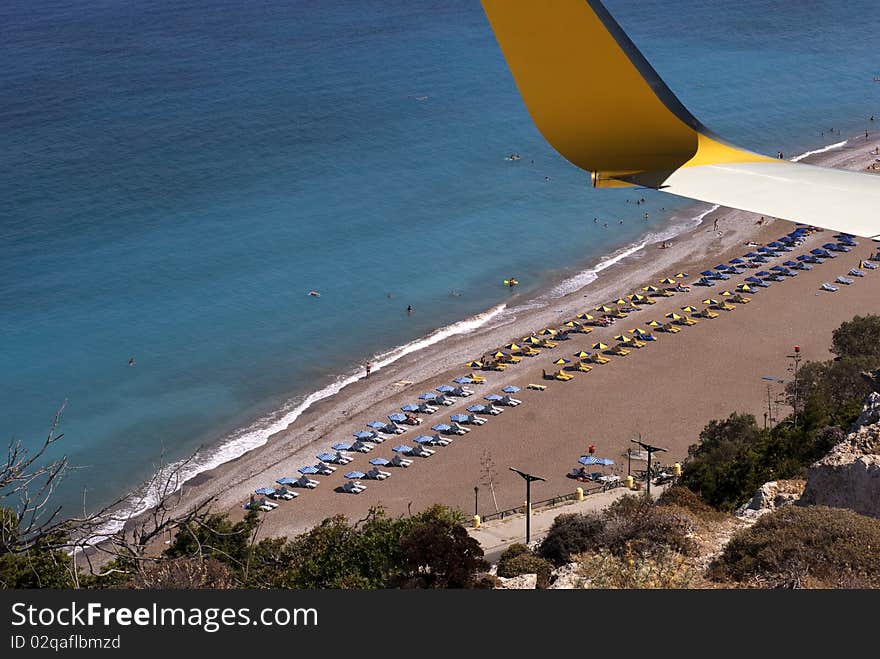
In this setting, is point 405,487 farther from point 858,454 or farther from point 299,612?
point 299,612

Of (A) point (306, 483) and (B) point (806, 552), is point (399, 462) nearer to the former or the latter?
(A) point (306, 483)

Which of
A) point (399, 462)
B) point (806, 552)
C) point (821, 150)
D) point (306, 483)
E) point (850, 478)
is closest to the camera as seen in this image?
point (806, 552)

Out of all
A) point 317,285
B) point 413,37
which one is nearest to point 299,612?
point 317,285

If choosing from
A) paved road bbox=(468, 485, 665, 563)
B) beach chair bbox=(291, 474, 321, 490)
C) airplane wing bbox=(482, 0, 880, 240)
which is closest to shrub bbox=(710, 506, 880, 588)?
airplane wing bbox=(482, 0, 880, 240)

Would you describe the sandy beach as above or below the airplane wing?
below

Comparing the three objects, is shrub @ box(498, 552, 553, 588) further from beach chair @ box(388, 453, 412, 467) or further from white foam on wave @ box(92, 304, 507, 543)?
beach chair @ box(388, 453, 412, 467)

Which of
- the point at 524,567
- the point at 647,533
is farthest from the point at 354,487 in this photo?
the point at 647,533
